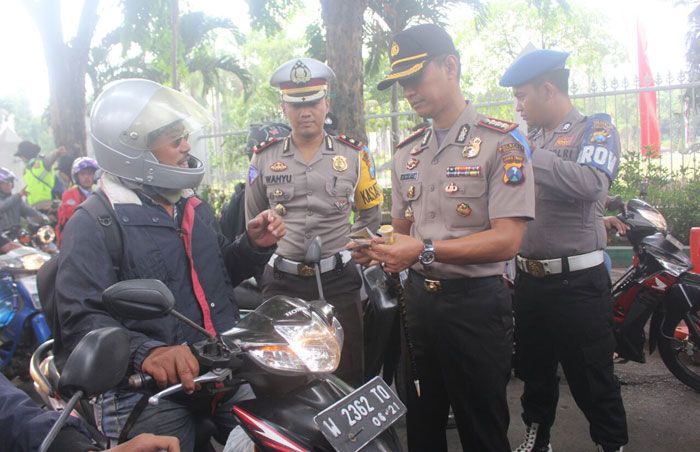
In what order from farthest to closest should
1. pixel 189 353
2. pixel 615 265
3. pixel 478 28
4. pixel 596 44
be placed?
pixel 596 44 < pixel 478 28 < pixel 615 265 < pixel 189 353

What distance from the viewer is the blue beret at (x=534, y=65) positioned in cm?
268

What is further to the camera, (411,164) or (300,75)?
(300,75)

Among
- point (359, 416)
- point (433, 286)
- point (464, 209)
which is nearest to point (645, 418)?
point (433, 286)

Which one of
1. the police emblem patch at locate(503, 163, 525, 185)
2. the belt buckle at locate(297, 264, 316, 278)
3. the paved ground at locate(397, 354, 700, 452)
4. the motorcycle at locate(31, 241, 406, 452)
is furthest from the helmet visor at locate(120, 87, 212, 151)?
the paved ground at locate(397, 354, 700, 452)

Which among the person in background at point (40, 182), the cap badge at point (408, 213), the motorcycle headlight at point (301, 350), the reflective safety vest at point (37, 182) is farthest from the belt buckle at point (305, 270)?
the reflective safety vest at point (37, 182)

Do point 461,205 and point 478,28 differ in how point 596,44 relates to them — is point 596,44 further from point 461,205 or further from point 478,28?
point 461,205

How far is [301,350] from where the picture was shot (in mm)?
1537

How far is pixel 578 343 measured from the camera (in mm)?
2664

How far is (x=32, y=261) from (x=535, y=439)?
140 inches

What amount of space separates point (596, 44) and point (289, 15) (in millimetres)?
19084

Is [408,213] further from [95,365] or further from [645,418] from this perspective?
[645,418]

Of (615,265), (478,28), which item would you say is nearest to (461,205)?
(615,265)

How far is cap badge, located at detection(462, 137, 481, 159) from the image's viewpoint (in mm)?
2223

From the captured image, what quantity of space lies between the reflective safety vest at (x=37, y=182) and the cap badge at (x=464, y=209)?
Result: 26.1 feet
